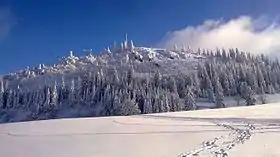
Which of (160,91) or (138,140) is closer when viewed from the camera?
(138,140)

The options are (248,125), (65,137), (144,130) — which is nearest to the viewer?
(65,137)

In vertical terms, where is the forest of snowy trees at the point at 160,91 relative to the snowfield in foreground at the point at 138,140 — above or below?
above

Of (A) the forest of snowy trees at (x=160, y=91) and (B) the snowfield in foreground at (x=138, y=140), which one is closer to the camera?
(B) the snowfield in foreground at (x=138, y=140)

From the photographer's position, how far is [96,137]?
2403 centimetres

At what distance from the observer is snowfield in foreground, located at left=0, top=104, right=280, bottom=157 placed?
18953 mm

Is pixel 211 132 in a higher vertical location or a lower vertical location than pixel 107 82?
lower

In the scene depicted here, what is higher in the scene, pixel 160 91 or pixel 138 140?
pixel 160 91

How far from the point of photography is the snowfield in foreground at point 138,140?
62.2 ft

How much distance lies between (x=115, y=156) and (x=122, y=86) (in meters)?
165

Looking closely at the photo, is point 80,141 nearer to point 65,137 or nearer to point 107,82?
point 65,137

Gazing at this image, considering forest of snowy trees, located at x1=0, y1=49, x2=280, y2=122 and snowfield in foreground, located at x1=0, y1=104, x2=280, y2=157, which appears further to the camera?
forest of snowy trees, located at x1=0, y1=49, x2=280, y2=122

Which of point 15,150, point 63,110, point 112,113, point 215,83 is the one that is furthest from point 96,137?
point 63,110

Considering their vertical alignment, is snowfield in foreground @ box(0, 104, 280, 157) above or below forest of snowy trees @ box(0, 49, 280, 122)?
below

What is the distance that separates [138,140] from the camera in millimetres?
22688
